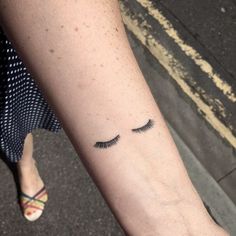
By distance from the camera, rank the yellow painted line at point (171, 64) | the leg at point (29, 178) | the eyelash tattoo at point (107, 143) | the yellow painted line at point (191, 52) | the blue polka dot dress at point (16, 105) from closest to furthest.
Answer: the eyelash tattoo at point (107, 143) < the blue polka dot dress at point (16, 105) < the leg at point (29, 178) < the yellow painted line at point (171, 64) < the yellow painted line at point (191, 52)

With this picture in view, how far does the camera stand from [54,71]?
85cm

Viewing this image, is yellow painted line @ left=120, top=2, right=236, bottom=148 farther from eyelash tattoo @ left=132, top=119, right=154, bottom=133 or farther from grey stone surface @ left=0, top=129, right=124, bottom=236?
eyelash tattoo @ left=132, top=119, right=154, bottom=133

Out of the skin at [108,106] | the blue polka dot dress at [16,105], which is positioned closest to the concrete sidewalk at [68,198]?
the blue polka dot dress at [16,105]

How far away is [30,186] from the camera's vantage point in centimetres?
262

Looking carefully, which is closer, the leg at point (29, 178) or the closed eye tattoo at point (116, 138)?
the closed eye tattoo at point (116, 138)

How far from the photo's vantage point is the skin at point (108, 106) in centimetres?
83

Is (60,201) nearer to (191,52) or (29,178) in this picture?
(29,178)

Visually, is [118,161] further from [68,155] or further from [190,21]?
[190,21]

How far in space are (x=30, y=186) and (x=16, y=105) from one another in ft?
3.55

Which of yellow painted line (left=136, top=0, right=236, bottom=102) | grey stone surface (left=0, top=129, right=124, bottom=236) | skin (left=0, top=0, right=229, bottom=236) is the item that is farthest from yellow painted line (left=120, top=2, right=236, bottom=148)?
skin (left=0, top=0, right=229, bottom=236)

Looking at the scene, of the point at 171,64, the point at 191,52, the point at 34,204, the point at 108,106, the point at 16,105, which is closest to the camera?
the point at 108,106

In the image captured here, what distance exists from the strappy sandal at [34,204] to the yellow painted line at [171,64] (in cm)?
137

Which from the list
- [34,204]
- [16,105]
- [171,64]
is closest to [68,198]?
[34,204]

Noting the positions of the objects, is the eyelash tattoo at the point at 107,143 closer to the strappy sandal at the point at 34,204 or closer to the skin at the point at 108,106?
the skin at the point at 108,106
